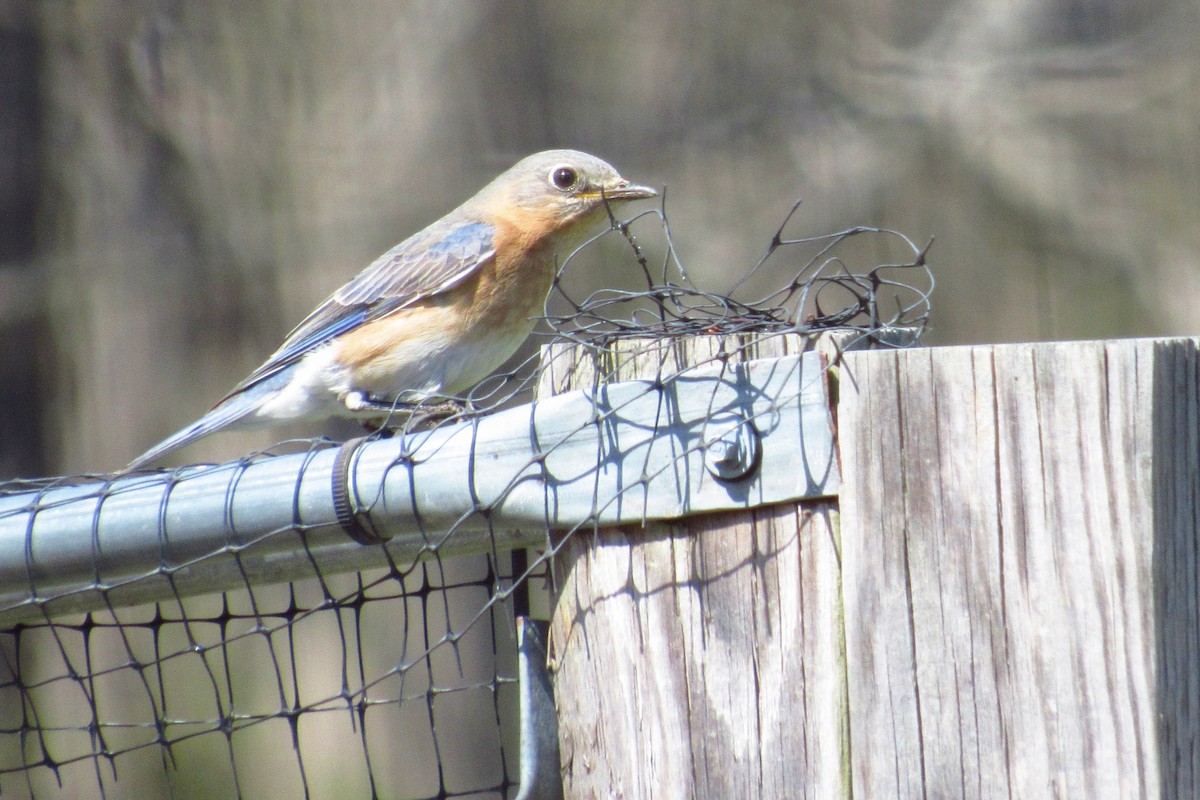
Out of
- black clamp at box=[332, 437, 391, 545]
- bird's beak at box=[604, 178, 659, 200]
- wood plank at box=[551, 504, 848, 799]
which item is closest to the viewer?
wood plank at box=[551, 504, 848, 799]

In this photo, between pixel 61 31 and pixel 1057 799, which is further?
pixel 61 31

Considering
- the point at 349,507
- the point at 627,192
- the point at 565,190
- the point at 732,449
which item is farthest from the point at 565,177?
the point at 732,449

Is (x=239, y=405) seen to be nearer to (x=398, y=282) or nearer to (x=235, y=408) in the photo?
(x=235, y=408)

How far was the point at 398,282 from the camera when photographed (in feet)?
14.4

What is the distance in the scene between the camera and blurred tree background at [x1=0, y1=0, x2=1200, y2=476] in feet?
17.6

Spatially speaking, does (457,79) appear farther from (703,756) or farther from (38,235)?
(703,756)

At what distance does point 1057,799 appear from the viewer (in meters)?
1.35

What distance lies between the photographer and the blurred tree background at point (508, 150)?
5.38m

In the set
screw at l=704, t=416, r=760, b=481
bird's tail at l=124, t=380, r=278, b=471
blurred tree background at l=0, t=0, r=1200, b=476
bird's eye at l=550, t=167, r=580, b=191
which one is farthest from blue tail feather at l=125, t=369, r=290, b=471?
screw at l=704, t=416, r=760, b=481

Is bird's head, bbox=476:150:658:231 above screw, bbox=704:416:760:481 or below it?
above

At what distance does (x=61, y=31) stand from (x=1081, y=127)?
4.62m

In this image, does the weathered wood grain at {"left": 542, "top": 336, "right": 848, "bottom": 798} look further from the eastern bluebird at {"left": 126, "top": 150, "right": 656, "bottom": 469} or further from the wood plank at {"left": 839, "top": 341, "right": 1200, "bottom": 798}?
the eastern bluebird at {"left": 126, "top": 150, "right": 656, "bottom": 469}

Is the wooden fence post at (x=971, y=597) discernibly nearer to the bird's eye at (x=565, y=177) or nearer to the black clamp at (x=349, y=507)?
the black clamp at (x=349, y=507)

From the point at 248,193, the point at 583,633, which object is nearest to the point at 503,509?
the point at 583,633
